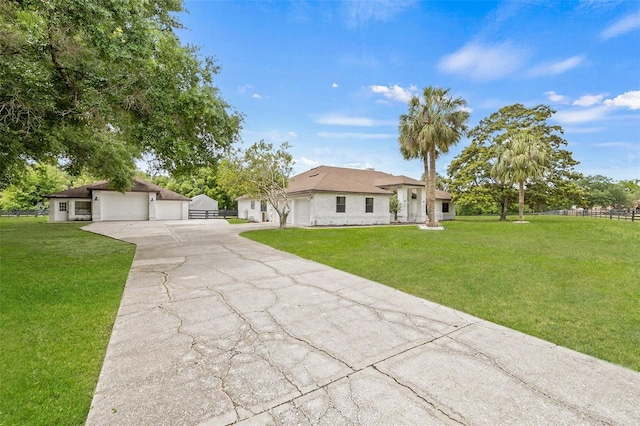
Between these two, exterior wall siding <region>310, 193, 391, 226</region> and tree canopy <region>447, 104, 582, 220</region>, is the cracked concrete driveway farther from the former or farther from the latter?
tree canopy <region>447, 104, 582, 220</region>

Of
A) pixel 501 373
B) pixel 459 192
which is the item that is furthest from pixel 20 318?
pixel 459 192

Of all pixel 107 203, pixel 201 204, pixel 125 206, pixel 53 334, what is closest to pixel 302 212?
pixel 125 206

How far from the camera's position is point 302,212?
22016mm

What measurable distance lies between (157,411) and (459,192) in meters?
27.9

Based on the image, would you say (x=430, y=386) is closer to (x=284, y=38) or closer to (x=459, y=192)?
(x=284, y=38)

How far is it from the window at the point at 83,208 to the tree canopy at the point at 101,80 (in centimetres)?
2178

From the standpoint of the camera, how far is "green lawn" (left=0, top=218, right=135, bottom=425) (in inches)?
85.9

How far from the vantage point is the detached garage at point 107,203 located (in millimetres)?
25875

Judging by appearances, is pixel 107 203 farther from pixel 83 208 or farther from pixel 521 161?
pixel 521 161

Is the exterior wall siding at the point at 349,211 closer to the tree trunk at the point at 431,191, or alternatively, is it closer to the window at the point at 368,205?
the window at the point at 368,205

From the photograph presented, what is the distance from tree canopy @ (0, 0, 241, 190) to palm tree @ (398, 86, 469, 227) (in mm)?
12604

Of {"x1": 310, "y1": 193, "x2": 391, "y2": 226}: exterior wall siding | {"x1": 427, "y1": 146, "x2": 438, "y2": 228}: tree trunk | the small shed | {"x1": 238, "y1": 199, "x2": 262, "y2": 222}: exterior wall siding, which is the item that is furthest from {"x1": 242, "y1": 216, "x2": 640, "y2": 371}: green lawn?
the small shed

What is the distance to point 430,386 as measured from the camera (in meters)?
2.45

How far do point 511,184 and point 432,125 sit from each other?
1258 centimetres
